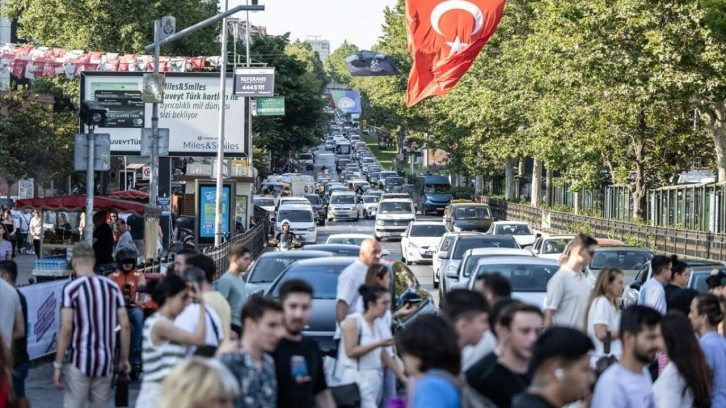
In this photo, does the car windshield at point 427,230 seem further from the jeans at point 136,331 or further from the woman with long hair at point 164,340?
the woman with long hair at point 164,340

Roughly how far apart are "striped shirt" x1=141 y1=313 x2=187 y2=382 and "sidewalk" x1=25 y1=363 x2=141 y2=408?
6.88 meters

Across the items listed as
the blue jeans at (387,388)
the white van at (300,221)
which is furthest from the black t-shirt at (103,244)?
the white van at (300,221)

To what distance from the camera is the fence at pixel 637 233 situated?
136 feet

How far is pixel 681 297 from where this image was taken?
12352mm

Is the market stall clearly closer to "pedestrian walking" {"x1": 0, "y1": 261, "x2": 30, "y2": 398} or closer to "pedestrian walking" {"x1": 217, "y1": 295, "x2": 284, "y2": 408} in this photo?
"pedestrian walking" {"x1": 0, "y1": 261, "x2": 30, "y2": 398}

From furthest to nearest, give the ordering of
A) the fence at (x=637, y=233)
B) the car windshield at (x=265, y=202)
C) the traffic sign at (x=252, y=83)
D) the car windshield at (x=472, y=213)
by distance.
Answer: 1. the car windshield at (x=265, y=202)
2. the car windshield at (x=472, y=213)
3. the traffic sign at (x=252, y=83)
4. the fence at (x=637, y=233)

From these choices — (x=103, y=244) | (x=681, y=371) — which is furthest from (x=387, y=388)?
(x=103, y=244)

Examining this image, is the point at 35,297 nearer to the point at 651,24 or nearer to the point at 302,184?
the point at 651,24

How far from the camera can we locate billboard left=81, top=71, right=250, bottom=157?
46281 mm

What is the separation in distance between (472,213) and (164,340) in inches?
1702

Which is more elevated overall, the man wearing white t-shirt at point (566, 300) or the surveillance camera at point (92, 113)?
the surveillance camera at point (92, 113)

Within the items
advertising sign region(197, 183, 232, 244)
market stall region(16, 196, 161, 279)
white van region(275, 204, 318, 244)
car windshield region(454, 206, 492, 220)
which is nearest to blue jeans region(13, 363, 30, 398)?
market stall region(16, 196, 161, 279)

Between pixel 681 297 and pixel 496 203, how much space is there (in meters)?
70.8

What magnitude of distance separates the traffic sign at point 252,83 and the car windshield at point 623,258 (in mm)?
18442
